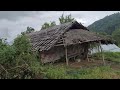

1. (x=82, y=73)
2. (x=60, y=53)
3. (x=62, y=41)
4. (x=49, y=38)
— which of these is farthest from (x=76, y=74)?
(x=60, y=53)

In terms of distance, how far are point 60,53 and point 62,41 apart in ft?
5.63

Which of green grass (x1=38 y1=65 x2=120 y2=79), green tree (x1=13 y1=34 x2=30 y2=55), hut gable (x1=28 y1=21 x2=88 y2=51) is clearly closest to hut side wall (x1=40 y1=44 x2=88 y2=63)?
hut gable (x1=28 y1=21 x2=88 y2=51)

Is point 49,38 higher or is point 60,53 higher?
point 49,38

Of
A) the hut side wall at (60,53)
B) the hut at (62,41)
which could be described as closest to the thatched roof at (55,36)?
the hut at (62,41)

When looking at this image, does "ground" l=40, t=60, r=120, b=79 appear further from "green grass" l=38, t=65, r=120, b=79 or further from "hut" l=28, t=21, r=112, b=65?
"hut" l=28, t=21, r=112, b=65

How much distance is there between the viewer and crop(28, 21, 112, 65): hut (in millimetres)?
18141

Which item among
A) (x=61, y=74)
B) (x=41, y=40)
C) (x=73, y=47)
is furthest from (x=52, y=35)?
(x=61, y=74)

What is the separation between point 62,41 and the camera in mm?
18438

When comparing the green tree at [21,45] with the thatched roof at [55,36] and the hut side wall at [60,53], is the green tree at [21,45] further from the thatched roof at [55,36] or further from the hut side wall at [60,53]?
the hut side wall at [60,53]

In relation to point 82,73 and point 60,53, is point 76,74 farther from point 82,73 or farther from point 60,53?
point 60,53

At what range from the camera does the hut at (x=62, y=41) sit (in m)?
18.1
